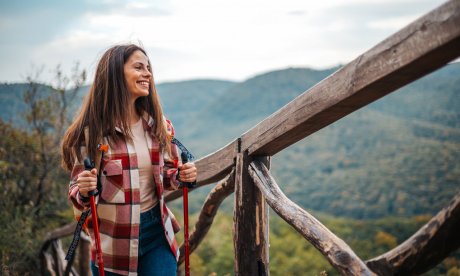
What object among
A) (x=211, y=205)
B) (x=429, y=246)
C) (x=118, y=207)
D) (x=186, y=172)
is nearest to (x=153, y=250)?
(x=118, y=207)

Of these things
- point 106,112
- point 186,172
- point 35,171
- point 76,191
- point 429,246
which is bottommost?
point 429,246

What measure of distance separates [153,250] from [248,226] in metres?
0.55

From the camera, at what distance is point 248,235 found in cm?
246

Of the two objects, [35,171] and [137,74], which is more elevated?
[35,171]

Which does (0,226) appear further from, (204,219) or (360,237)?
(360,237)

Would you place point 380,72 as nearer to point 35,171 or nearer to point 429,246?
point 429,246

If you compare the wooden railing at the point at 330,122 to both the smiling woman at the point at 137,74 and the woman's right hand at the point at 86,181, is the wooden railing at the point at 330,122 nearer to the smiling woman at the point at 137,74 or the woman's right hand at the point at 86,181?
the smiling woman at the point at 137,74

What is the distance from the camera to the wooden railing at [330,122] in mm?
1207

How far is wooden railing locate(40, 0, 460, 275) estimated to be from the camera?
121 centimetres

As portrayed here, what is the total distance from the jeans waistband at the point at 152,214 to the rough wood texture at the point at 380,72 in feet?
2.38

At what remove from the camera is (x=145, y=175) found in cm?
221

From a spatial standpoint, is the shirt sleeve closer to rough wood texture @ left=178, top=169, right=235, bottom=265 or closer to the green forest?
rough wood texture @ left=178, top=169, right=235, bottom=265

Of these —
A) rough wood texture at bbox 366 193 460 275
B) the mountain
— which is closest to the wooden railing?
rough wood texture at bbox 366 193 460 275

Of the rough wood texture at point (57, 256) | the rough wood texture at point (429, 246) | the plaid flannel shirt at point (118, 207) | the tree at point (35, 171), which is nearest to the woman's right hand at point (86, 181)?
the plaid flannel shirt at point (118, 207)
